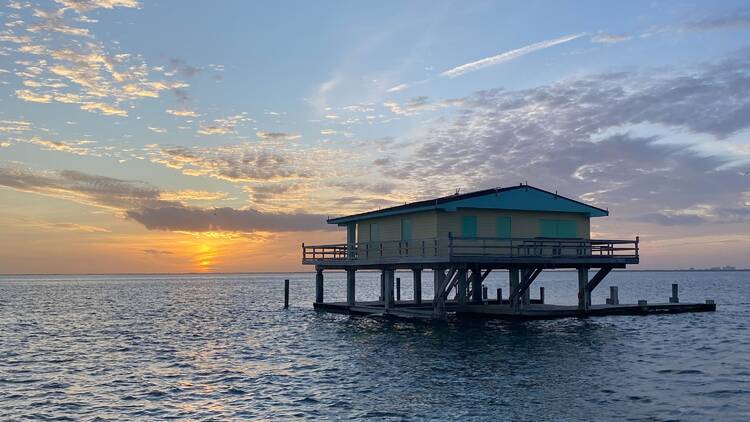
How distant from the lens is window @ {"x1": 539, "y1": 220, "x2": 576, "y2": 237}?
4138 centimetres

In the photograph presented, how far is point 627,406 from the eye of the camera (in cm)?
1991

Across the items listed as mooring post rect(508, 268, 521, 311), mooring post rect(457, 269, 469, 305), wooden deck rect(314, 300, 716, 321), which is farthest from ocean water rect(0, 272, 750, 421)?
mooring post rect(457, 269, 469, 305)

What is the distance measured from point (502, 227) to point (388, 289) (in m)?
8.43

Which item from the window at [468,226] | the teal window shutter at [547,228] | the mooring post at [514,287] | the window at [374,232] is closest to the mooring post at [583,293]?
the teal window shutter at [547,228]

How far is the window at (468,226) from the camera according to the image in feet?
129

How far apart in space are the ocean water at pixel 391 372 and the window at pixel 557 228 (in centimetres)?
519

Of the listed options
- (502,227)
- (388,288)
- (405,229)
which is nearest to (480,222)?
(502,227)

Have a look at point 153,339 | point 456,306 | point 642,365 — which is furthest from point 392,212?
point 642,365

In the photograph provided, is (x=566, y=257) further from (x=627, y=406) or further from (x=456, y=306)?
(x=627, y=406)

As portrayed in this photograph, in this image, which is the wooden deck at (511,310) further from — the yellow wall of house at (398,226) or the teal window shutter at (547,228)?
the yellow wall of house at (398,226)

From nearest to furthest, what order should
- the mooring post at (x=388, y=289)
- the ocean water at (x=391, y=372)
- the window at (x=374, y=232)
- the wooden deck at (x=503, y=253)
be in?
the ocean water at (x=391, y=372)
the wooden deck at (x=503, y=253)
the mooring post at (x=388, y=289)
the window at (x=374, y=232)

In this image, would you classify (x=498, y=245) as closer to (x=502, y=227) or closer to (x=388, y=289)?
(x=502, y=227)

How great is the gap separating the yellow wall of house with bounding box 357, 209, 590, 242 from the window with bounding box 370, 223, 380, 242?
65.1 inches

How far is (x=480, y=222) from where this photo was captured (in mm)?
39656
